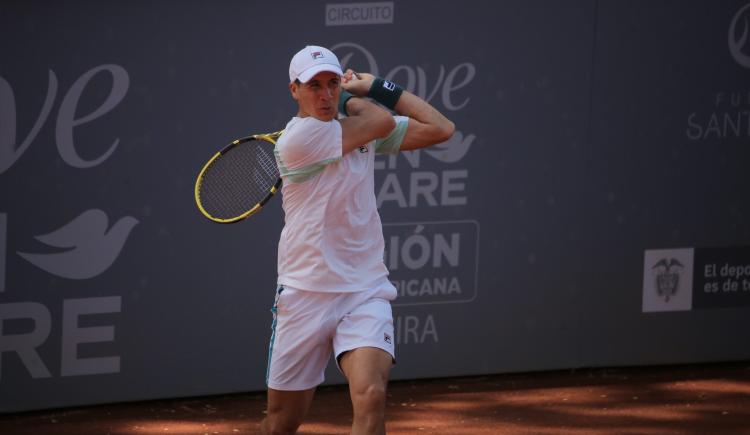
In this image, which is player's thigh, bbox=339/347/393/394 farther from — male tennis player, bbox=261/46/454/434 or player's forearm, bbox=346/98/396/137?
player's forearm, bbox=346/98/396/137

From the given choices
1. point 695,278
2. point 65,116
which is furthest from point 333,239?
point 695,278

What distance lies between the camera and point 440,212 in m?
7.59

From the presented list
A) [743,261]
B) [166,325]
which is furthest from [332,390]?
[743,261]

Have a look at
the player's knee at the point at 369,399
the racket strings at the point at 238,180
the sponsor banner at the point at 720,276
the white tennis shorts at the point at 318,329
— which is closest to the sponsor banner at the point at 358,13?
the racket strings at the point at 238,180

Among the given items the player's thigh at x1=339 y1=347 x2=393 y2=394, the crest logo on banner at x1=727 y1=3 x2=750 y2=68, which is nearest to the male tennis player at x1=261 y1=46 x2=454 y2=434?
the player's thigh at x1=339 y1=347 x2=393 y2=394

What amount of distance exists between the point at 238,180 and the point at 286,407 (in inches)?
37.8

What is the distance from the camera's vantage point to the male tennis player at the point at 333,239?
518 centimetres

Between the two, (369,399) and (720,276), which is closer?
(369,399)

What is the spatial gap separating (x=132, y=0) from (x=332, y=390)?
240 centimetres

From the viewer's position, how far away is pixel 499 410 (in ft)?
24.3

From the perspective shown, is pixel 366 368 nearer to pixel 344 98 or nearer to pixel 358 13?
pixel 344 98

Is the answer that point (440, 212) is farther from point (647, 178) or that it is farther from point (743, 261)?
point (743, 261)

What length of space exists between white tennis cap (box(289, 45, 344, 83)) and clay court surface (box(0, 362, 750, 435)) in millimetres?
2400

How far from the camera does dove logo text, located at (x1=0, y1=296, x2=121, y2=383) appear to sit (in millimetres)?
6871
